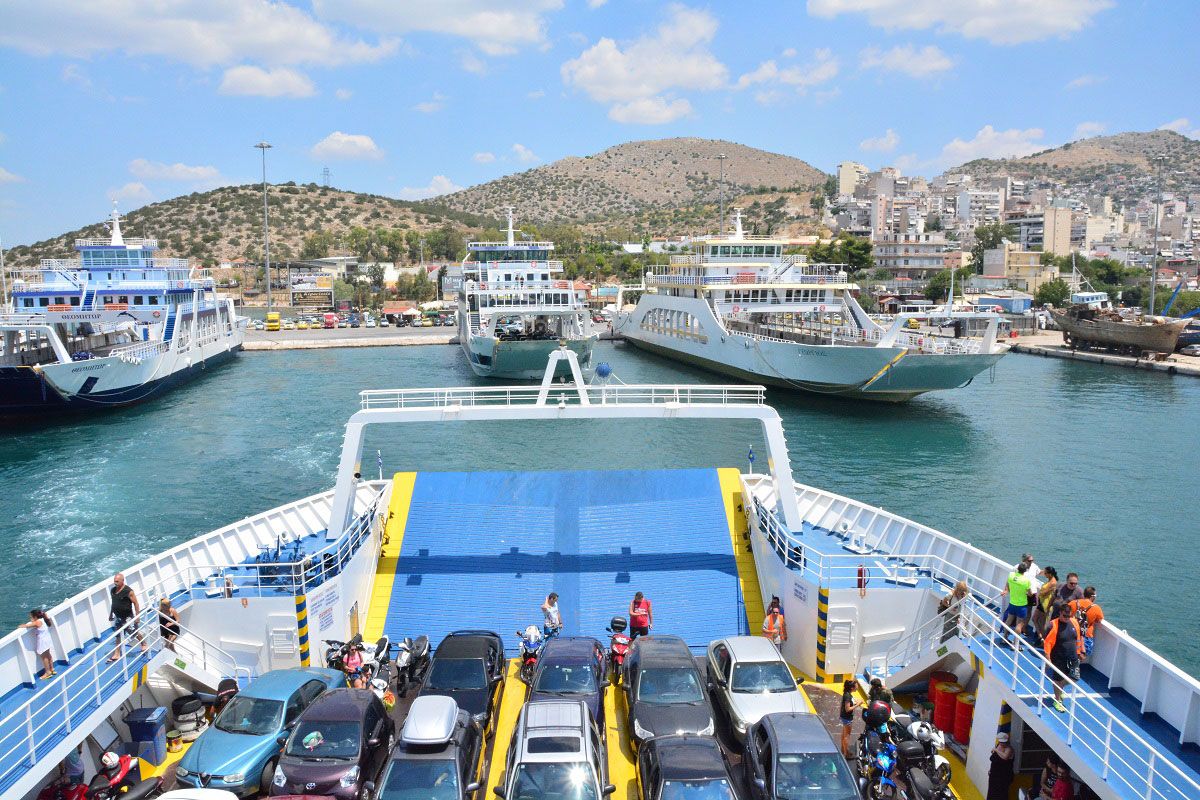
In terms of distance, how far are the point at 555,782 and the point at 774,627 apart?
4.73m

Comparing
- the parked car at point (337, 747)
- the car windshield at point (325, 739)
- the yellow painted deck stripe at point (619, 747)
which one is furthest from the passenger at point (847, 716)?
the car windshield at point (325, 739)

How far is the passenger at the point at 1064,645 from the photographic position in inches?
336

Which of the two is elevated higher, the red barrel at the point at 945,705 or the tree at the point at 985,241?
the tree at the point at 985,241

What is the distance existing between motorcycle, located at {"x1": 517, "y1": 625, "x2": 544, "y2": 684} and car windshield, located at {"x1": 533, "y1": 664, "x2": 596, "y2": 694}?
1.17 meters

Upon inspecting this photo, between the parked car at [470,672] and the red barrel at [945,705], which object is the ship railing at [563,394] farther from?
the red barrel at [945,705]

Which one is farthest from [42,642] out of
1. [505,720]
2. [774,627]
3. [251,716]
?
[774,627]

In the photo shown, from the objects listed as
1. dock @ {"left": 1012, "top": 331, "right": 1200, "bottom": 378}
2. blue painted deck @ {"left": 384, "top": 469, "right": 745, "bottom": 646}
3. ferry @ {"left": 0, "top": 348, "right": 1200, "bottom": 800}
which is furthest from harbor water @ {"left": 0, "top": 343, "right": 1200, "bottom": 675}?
blue painted deck @ {"left": 384, "top": 469, "right": 745, "bottom": 646}

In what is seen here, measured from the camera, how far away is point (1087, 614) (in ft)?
28.5

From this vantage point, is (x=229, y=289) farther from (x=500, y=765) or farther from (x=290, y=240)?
(x=500, y=765)

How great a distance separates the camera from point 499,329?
5103cm

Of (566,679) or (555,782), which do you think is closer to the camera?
(555,782)

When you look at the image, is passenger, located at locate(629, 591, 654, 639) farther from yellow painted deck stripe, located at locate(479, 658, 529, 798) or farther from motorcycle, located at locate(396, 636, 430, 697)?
motorcycle, located at locate(396, 636, 430, 697)

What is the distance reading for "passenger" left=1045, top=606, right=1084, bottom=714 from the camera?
28.0ft

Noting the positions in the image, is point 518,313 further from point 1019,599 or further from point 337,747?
point 337,747
